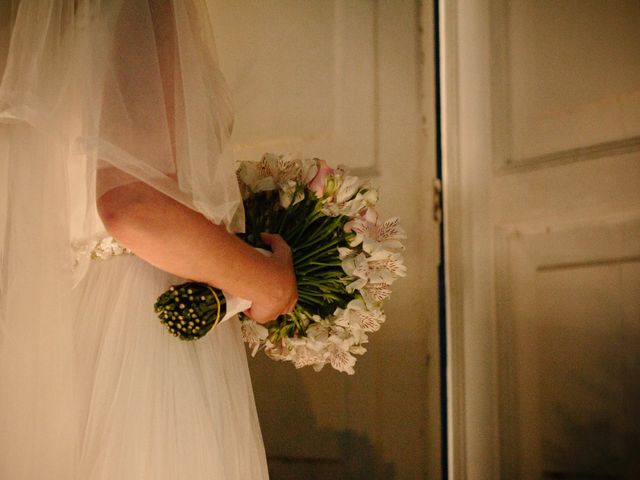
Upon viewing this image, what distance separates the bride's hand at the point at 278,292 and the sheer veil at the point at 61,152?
15cm

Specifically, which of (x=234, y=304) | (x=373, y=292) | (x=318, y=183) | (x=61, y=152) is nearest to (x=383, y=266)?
(x=373, y=292)

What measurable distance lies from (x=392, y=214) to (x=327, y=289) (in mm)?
634

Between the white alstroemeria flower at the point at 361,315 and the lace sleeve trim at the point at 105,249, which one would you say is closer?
the lace sleeve trim at the point at 105,249

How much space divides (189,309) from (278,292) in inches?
5.7

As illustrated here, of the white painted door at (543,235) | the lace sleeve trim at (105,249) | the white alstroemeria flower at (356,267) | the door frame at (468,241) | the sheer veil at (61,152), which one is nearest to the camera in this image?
the sheer veil at (61,152)

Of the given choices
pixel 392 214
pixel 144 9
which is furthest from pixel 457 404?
pixel 144 9

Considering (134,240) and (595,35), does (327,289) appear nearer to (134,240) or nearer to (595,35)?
(134,240)

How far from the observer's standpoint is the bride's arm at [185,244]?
30.9 inches

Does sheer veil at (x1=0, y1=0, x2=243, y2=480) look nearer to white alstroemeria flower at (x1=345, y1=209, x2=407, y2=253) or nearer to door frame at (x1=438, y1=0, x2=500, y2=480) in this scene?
white alstroemeria flower at (x1=345, y1=209, x2=407, y2=253)

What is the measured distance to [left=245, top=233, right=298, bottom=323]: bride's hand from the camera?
0.92m

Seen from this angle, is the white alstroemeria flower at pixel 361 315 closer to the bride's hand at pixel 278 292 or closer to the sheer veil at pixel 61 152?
the bride's hand at pixel 278 292

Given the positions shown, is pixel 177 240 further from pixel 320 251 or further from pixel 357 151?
pixel 357 151

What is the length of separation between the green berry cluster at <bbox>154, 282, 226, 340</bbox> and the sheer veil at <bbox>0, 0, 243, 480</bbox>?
0.37 feet

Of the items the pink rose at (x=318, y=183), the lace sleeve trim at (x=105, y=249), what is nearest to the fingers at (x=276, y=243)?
the pink rose at (x=318, y=183)
